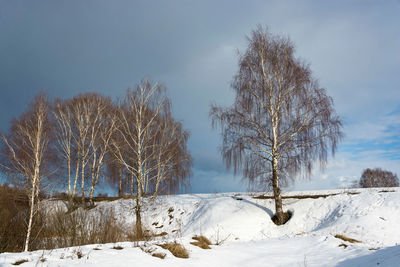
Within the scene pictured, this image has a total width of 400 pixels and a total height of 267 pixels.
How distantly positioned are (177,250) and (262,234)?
24.0ft

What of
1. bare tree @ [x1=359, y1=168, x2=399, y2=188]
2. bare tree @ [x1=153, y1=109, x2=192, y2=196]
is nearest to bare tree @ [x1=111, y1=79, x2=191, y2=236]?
bare tree @ [x1=153, y1=109, x2=192, y2=196]

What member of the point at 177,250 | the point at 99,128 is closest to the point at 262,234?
the point at 177,250

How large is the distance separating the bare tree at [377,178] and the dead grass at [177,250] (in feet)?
138

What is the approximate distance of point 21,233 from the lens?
993 cm

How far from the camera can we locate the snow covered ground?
5215mm

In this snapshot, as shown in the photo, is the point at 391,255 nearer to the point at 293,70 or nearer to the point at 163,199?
the point at 293,70

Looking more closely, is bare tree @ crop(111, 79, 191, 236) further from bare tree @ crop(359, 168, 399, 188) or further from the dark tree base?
bare tree @ crop(359, 168, 399, 188)

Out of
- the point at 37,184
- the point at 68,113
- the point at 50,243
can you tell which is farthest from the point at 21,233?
the point at 68,113

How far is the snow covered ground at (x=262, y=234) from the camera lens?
17.1 feet

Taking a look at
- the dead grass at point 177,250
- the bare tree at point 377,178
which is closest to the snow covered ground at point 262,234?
the dead grass at point 177,250

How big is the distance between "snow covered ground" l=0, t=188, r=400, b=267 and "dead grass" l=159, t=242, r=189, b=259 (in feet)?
0.53

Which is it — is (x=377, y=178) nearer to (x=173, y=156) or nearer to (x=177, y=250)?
(x=173, y=156)

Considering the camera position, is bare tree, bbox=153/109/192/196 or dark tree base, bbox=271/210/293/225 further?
bare tree, bbox=153/109/192/196

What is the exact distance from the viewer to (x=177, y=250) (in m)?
6.12
